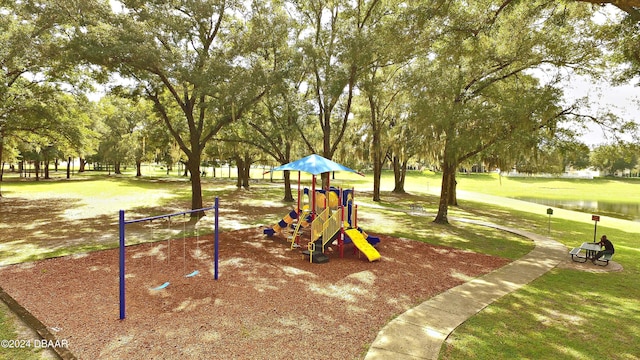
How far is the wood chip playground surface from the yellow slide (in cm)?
30

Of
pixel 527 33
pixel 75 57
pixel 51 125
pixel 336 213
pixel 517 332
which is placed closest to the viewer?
pixel 517 332

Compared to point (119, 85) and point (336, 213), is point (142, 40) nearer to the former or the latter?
point (119, 85)

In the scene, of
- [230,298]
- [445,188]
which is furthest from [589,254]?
[230,298]

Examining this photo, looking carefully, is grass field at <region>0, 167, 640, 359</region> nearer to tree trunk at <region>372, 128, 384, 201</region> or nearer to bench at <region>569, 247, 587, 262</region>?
bench at <region>569, 247, 587, 262</region>

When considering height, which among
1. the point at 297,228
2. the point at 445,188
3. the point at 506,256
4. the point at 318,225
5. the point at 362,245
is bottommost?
the point at 506,256

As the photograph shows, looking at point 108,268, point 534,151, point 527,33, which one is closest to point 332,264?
point 108,268

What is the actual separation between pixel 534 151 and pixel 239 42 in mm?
14444

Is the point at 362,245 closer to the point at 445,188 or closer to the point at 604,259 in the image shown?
the point at 604,259

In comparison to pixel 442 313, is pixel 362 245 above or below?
above

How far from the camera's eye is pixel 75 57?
12.7 metres

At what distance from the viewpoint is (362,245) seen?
412 inches

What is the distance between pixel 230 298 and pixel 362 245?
4.81 m

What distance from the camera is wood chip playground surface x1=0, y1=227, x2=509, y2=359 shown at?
5.21 meters

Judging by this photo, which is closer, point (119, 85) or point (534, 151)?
point (534, 151)
